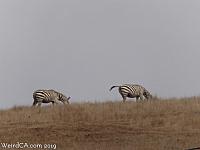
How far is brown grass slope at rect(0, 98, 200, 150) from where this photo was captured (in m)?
22.1

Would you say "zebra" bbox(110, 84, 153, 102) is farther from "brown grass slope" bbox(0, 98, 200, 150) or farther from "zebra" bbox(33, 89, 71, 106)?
"brown grass slope" bbox(0, 98, 200, 150)

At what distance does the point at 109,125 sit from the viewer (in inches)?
996

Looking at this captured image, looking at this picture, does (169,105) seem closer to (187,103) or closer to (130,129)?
(187,103)

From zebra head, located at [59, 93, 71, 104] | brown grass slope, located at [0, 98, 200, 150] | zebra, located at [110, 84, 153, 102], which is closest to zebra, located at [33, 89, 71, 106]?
zebra head, located at [59, 93, 71, 104]

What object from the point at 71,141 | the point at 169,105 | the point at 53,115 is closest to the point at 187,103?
the point at 169,105

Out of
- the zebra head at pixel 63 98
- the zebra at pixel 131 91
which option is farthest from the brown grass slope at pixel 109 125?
the zebra head at pixel 63 98

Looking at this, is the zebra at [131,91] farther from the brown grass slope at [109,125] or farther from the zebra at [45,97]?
the brown grass slope at [109,125]

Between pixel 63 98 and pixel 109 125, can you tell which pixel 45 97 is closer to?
pixel 63 98

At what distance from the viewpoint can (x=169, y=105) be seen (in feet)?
95.1

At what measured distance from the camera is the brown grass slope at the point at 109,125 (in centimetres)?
2208

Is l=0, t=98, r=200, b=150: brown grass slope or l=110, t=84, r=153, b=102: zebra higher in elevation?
l=110, t=84, r=153, b=102: zebra

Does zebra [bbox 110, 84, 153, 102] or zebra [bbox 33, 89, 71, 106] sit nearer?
zebra [bbox 33, 89, 71, 106]

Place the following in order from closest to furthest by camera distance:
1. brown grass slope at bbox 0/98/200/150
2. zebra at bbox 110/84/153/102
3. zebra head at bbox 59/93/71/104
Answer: brown grass slope at bbox 0/98/200/150 < zebra at bbox 110/84/153/102 < zebra head at bbox 59/93/71/104

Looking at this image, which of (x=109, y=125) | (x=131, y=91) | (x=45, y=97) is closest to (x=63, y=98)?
(x=45, y=97)
